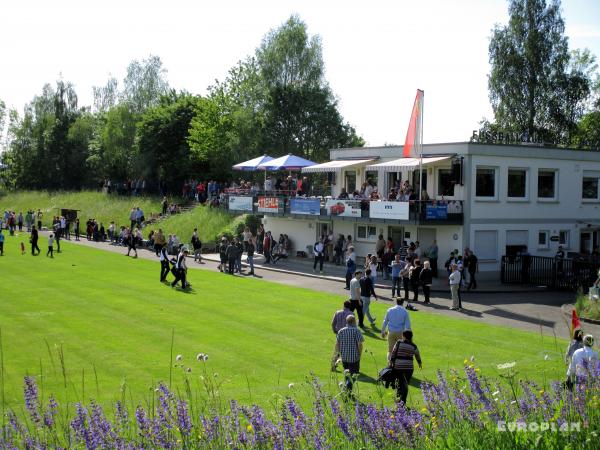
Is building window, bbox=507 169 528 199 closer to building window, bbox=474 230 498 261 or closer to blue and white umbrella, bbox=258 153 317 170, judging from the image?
building window, bbox=474 230 498 261

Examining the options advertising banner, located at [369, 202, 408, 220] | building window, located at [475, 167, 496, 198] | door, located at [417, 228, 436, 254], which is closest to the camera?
advertising banner, located at [369, 202, 408, 220]

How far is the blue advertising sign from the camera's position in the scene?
112ft

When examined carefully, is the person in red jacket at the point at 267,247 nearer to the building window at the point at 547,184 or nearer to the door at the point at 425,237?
the door at the point at 425,237

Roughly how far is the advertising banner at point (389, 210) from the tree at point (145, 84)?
55.0 metres

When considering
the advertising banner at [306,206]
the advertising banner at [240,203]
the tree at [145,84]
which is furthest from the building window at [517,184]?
the tree at [145,84]

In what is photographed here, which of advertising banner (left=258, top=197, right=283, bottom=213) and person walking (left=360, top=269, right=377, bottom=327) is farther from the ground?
advertising banner (left=258, top=197, right=283, bottom=213)

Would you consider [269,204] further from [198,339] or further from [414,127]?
[198,339]

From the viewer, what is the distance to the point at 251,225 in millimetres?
50156

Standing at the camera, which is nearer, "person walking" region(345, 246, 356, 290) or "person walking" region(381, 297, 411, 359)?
"person walking" region(381, 297, 411, 359)

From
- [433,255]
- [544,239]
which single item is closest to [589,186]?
[544,239]

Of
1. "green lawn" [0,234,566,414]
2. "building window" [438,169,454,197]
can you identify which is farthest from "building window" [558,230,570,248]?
"green lawn" [0,234,566,414]

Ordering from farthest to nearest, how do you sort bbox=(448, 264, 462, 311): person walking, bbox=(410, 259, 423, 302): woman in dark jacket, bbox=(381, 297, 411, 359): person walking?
bbox=(410, 259, 423, 302): woman in dark jacket → bbox=(448, 264, 462, 311): person walking → bbox=(381, 297, 411, 359): person walking

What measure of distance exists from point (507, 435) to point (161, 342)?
13.0 meters

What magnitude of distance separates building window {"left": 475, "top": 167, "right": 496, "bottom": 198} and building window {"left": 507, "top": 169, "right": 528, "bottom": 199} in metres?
1.11
